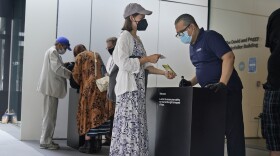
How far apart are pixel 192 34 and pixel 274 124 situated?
1020 millimetres

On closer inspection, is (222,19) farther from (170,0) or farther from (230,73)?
(230,73)

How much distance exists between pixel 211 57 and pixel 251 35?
99.7 inches

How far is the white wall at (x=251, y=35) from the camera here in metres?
5.18

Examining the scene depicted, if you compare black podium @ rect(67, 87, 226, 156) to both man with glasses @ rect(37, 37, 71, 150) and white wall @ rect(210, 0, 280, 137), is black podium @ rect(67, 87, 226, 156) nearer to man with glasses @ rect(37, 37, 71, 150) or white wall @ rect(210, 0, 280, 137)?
white wall @ rect(210, 0, 280, 137)

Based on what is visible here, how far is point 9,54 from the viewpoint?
9672 mm

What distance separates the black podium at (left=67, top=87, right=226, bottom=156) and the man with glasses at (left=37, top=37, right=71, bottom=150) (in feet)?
8.49

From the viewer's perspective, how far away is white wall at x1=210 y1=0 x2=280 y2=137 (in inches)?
204

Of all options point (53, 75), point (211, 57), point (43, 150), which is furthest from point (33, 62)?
point (211, 57)

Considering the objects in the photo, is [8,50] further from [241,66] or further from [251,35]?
[251,35]

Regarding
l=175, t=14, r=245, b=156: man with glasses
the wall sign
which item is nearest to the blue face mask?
l=175, t=14, r=245, b=156: man with glasses

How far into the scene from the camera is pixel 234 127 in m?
3.04

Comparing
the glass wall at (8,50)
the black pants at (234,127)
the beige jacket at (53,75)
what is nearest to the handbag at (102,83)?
the beige jacket at (53,75)

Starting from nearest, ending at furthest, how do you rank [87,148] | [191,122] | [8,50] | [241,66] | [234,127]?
[191,122]
[234,127]
[87,148]
[241,66]
[8,50]

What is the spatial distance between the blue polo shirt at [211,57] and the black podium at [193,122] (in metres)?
0.31
